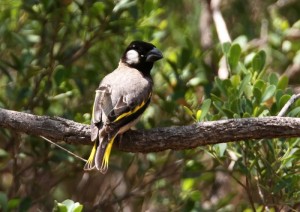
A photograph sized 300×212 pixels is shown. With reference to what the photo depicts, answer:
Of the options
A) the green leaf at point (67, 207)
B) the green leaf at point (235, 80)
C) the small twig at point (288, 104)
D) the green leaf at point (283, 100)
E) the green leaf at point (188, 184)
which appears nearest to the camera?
the green leaf at point (67, 207)

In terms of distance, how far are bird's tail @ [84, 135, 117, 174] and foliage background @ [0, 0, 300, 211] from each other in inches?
18.8

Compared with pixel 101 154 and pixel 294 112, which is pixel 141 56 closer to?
pixel 101 154

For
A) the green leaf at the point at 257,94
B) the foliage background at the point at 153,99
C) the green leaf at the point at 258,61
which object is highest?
the green leaf at the point at 258,61

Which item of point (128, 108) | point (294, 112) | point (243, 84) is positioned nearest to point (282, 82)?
point (243, 84)

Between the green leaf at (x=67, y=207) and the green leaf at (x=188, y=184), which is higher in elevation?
the green leaf at (x=67, y=207)

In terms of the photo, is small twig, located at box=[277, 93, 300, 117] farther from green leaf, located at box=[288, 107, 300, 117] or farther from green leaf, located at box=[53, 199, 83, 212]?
green leaf, located at box=[53, 199, 83, 212]

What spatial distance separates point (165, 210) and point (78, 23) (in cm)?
160

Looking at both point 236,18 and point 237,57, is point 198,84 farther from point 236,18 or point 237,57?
point 236,18

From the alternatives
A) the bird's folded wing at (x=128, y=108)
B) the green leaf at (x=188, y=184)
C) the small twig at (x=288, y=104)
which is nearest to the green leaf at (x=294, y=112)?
the small twig at (x=288, y=104)

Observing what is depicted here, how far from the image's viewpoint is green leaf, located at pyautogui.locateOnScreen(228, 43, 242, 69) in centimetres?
507

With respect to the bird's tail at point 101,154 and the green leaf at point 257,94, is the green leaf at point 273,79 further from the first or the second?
the bird's tail at point 101,154

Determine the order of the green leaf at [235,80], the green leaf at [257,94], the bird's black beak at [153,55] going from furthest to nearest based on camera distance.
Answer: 1. the bird's black beak at [153,55]
2. the green leaf at [235,80]
3. the green leaf at [257,94]

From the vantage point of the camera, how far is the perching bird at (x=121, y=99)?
469 centimetres

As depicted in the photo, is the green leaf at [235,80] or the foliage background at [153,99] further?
the green leaf at [235,80]
